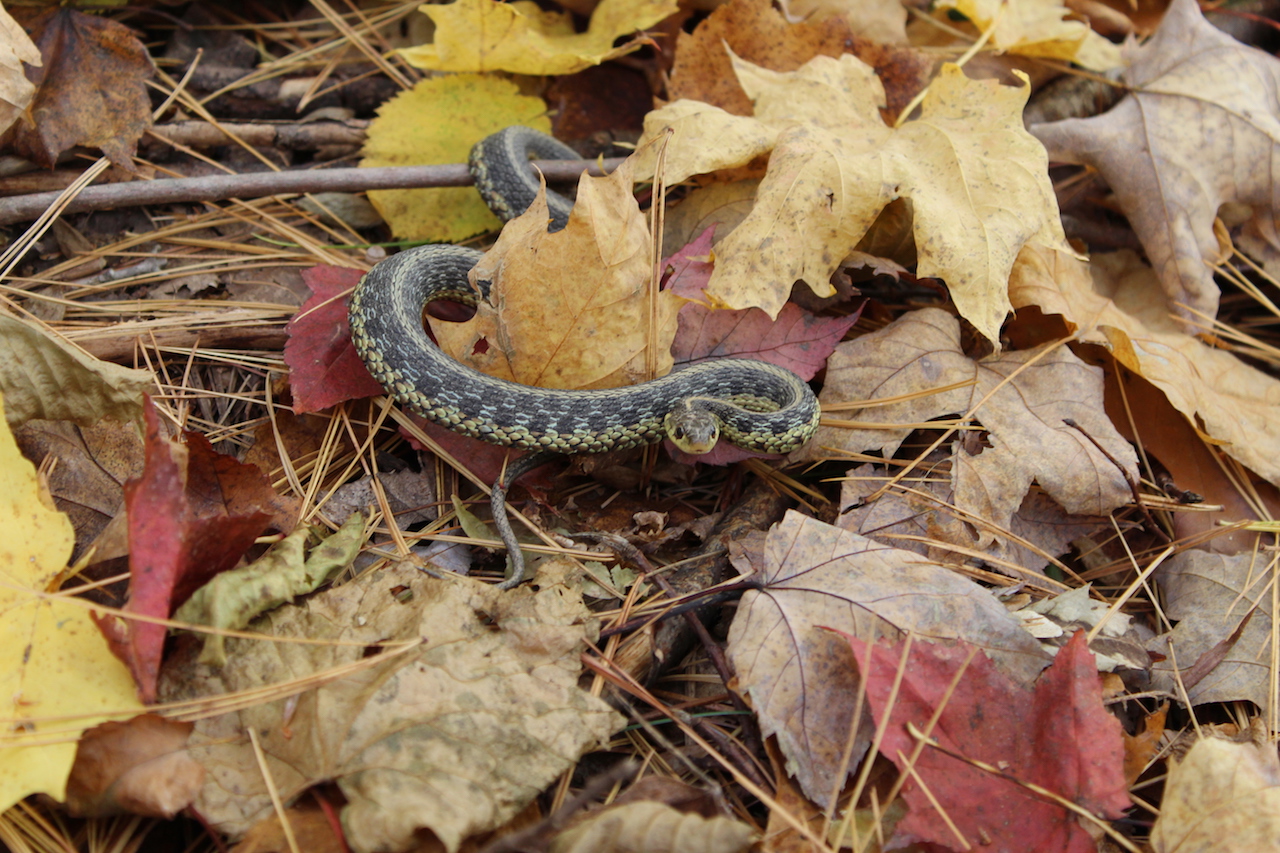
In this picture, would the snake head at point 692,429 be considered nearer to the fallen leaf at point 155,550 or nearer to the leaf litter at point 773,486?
the leaf litter at point 773,486

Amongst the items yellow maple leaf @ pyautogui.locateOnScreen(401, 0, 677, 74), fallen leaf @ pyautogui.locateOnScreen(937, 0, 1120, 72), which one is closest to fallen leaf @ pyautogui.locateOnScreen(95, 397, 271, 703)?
yellow maple leaf @ pyautogui.locateOnScreen(401, 0, 677, 74)

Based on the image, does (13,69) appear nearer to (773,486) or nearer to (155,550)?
(155,550)

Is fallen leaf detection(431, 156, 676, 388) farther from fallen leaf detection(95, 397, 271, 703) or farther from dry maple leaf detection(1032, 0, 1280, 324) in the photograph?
dry maple leaf detection(1032, 0, 1280, 324)

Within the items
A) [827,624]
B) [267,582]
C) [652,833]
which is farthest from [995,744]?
[267,582]

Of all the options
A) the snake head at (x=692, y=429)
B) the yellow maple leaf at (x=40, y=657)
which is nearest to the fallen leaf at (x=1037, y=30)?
the snake head at (x=692, y=429)

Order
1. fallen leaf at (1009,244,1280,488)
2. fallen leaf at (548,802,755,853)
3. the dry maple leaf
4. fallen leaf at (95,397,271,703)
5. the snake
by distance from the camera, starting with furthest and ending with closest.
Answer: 1. the dry maple leaf
2. fallen leaf at (1009,244,1280,488)
3. the snake
4. fallen leaf at (95,397,271,703)
5. fallen leaf at (548,802,755,853)

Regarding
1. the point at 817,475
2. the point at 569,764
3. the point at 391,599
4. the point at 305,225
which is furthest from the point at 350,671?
the point at 305,225
